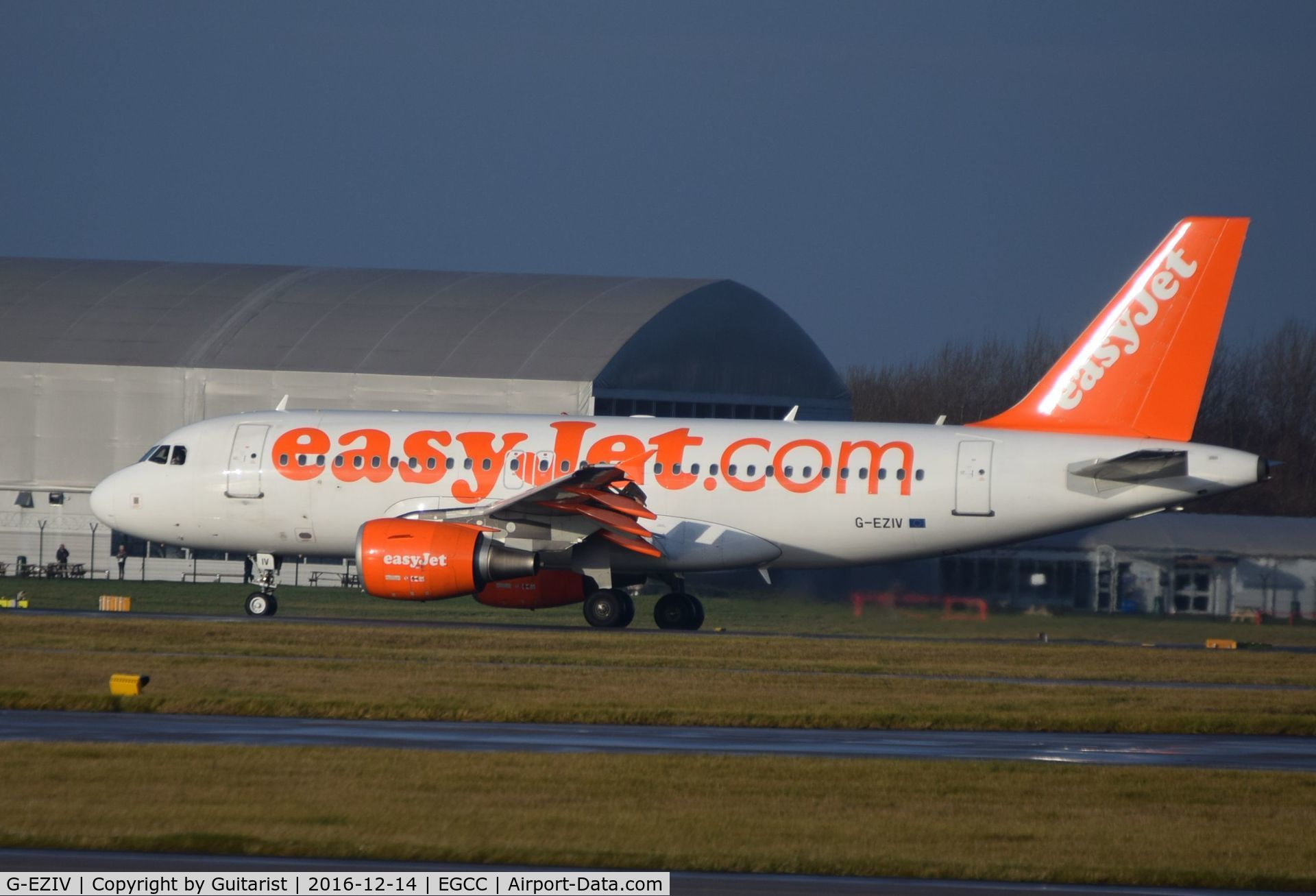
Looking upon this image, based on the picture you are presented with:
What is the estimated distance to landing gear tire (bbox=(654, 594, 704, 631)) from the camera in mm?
33625


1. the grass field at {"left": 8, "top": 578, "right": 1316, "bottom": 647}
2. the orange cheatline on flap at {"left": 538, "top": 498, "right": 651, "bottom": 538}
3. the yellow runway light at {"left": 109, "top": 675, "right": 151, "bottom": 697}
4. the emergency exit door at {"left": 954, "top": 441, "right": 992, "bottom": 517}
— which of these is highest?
the emergency exit door at {"left": 954, "top": 441, "right": 992, "bottom": 517}

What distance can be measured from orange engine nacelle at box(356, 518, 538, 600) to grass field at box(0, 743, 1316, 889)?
14.7m

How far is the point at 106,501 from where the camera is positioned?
3581 centimetres

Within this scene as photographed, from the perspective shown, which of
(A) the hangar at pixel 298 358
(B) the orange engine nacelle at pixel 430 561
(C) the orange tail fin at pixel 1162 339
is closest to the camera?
(B) the orange engine nacelle at pixel 430 561

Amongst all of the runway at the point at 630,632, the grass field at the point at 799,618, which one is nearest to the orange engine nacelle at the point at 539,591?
the runway at the point at 630,632

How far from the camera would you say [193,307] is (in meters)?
58.0

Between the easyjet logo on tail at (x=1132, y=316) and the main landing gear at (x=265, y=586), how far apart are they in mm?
15662

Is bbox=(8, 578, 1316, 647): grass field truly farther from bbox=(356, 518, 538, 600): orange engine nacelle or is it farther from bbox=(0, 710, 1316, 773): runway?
bbox=(0, 710, 1316, 773): runway

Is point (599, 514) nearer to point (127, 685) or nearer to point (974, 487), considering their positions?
A: point (974, 487)

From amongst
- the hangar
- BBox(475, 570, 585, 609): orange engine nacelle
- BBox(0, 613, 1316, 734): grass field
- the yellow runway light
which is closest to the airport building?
BBox(0, 613, 1316, 734): grass field

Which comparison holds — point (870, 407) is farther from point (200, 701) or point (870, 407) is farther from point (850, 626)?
point (200, 701)

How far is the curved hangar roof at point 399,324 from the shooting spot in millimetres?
54844

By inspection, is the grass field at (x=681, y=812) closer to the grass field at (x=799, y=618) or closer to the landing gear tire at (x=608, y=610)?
the landing gear tire at (x=608, y=610)

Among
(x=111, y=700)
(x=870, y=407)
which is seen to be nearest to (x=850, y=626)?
(x=111, y=700)
